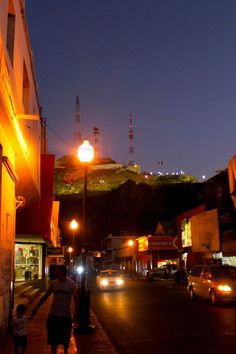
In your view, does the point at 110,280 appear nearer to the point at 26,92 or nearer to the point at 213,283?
the point at 213,283

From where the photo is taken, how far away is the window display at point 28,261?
93.8 feet

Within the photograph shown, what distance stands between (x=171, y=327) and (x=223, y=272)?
762cm

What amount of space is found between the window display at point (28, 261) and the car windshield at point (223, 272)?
12.3 meters

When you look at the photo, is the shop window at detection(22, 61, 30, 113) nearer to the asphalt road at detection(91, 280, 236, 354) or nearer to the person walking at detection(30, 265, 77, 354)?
the asphalt road at detection(91, 280, 236, 354)

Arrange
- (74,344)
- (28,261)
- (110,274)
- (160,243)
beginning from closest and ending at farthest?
(74,344) → (28,261) → (110,274) → (160,243)

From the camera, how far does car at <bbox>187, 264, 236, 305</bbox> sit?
1947cm

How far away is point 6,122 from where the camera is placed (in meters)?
10.4

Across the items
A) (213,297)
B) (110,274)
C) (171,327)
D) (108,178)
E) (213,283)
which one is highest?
(108,178)

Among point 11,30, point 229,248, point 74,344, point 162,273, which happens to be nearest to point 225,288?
point 74,344

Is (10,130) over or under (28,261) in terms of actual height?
over

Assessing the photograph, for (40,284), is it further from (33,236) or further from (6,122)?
(6,122)

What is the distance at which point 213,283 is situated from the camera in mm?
19984

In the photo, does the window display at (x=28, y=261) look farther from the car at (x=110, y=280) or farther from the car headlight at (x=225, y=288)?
the car headlight at (x=225, y=288)

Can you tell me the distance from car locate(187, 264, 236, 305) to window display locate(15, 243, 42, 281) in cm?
1065
